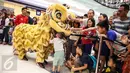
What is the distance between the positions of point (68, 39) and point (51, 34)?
418 millimetres

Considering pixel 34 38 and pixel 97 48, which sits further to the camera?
pixel 34 38

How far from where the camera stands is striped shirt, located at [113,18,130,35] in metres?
3.60

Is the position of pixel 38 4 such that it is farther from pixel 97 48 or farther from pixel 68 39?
pixel 97 48

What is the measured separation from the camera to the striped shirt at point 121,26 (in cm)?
360

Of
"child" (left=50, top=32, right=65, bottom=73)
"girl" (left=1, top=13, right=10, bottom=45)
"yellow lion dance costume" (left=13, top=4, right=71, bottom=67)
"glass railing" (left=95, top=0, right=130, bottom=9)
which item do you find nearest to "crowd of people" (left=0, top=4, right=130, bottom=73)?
"child" (left=50, top=32, right=65, bottom=73)

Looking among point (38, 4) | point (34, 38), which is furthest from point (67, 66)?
point (38, 4)

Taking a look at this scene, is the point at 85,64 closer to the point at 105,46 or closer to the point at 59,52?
the point at 105,46

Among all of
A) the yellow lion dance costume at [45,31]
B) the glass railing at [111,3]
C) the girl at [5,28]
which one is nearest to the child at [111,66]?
the yellow lion dance costume at [45,31]

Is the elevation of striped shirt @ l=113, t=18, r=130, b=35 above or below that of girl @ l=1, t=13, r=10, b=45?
above

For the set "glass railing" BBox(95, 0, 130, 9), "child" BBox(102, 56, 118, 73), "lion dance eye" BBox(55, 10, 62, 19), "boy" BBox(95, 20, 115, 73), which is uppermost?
"glass railing" BBox(95, 0, 130, 9)

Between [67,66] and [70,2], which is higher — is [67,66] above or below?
below

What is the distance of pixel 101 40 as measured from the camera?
3.37m

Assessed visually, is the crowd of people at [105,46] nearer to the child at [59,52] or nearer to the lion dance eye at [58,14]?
the child at [59,52]

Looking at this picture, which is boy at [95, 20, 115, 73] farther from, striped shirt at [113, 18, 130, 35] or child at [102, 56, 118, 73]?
striped shirt at [113, 18, 130, 35]
